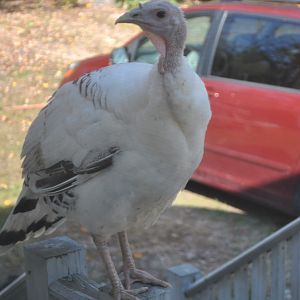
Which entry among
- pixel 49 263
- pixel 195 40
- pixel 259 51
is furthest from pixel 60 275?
pixel 195 40

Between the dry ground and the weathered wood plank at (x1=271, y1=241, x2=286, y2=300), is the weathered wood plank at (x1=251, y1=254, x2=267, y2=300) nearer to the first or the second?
the weathered wood plank at (x1=271, y1=241, x2=286, y2=300)

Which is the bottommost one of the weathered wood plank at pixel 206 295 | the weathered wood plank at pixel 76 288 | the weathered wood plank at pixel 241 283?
the weathered wood plank at pixel 206 295

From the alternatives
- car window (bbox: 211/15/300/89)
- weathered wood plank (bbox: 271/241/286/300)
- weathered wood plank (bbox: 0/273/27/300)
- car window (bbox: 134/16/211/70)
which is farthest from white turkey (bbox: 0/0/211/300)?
car window (bbox: 134/16/211/70)

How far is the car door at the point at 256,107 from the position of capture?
5.10 meters

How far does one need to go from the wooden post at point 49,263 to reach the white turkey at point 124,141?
0.38 ft

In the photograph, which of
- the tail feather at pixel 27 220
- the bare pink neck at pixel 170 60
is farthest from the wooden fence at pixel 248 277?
the bare pink neck at pixel 170 60

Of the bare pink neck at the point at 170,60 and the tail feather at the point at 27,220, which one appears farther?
the tail feather at the point at 27,220

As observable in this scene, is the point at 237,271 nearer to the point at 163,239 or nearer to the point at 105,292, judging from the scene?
the point at 105,292

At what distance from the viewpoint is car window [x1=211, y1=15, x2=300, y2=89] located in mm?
5133

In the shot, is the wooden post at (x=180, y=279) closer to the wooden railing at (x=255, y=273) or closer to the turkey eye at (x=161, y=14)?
the wooden railing at (x=255, y=273)

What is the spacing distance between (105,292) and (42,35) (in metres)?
11.5

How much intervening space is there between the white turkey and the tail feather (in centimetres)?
5

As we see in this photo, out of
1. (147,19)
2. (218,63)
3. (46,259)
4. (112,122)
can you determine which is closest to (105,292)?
(46,259)

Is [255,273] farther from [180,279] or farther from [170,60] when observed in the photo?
[170,60]
